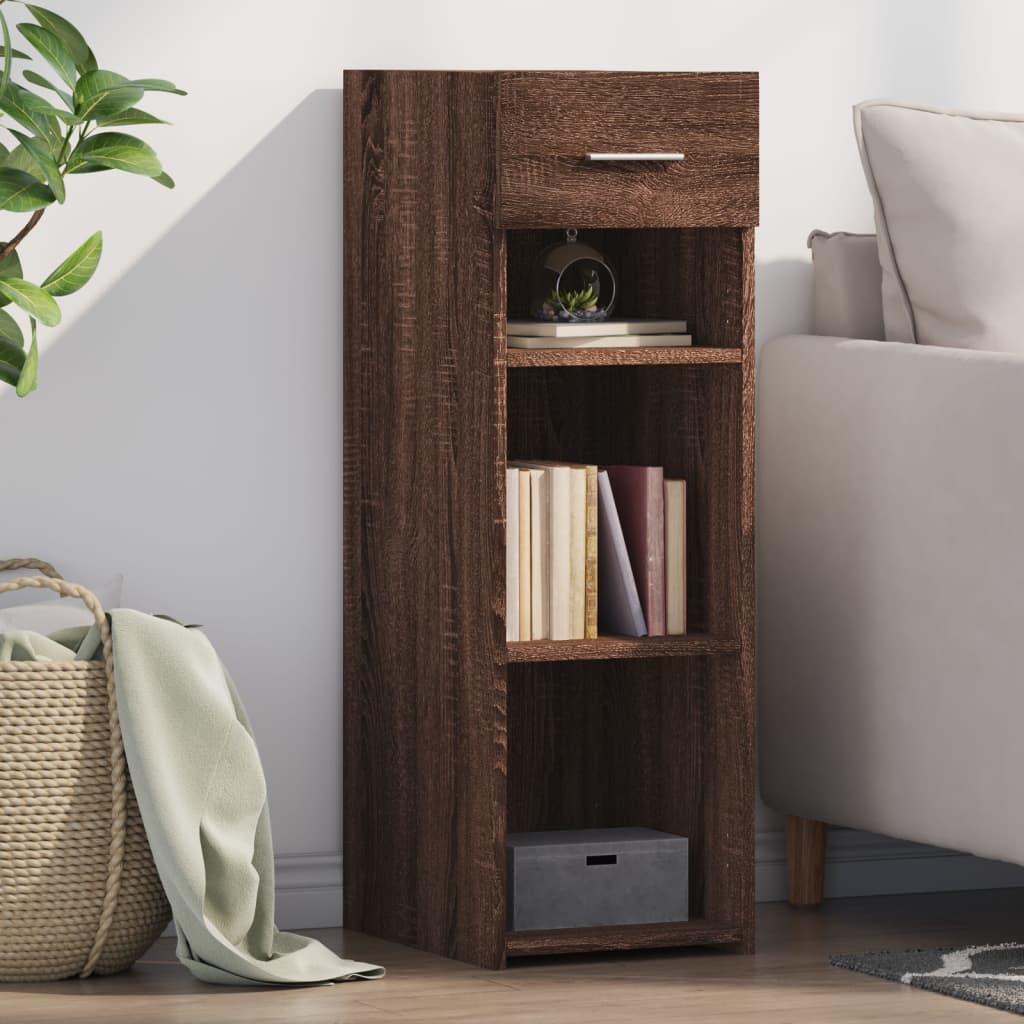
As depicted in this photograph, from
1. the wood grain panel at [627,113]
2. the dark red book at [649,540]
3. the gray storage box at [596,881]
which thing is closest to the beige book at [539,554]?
the dark red book at [649,540]

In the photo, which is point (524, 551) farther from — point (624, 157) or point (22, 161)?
point (22, 161)

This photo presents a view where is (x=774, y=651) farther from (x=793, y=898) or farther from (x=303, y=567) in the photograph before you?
(x=303, y=567)

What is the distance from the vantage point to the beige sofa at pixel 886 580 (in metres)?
2.32

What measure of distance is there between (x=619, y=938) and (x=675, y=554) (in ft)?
1.43

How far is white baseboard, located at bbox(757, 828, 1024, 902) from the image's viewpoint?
2.80 metres

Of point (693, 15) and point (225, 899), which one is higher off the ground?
point (693, 15)

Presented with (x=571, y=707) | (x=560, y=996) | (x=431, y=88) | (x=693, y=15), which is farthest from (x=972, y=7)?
(x=560, y=996)

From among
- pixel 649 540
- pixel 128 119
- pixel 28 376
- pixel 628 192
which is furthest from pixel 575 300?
pixel 28 376

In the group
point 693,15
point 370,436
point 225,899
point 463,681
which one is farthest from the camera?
point 693,15

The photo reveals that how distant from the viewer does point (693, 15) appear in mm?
2762

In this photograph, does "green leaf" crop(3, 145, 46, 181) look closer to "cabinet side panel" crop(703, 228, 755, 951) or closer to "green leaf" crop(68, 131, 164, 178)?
"green leaf" crop(68, 131, 164, 178)

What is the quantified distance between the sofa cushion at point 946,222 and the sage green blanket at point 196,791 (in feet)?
3.11

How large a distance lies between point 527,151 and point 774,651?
781mm

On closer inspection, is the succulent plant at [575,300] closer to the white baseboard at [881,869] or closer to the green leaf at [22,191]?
the green leaf at [22,191]
